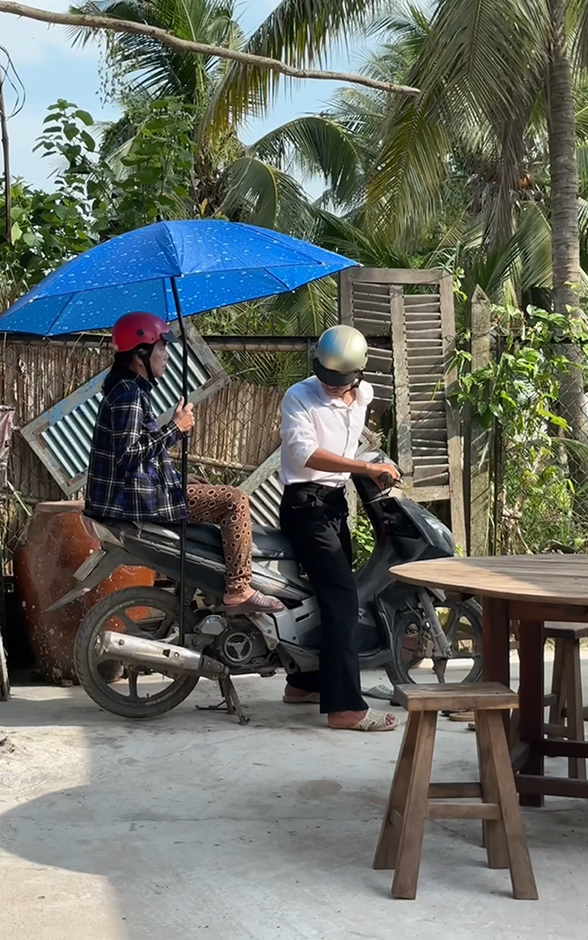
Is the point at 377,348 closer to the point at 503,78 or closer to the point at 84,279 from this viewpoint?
the point at 84,279

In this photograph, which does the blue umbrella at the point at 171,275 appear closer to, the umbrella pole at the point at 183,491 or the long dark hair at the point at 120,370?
the umbrella pole at the point at 183,491

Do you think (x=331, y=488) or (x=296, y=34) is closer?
(x=331, y=488)

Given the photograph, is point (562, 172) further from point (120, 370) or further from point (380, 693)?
point (120, 370)

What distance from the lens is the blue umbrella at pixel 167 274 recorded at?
5168 mm

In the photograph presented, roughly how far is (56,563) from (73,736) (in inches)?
51.5

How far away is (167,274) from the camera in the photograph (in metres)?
5.04

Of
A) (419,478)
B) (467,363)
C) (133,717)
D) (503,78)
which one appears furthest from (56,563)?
(503,78)

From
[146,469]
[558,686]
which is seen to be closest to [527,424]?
[558,686]

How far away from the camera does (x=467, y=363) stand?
7.66m

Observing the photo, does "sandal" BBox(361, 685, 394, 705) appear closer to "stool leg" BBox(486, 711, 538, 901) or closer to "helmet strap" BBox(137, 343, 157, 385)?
"helmet strap" BBox(137, 343, 157, 385)

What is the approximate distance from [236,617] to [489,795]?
7.33 feet

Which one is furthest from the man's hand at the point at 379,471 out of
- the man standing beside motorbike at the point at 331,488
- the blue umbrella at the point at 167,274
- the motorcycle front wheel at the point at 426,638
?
the blue umbrella at the point at 167,274

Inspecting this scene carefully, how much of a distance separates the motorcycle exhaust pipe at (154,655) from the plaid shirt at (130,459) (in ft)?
1.93

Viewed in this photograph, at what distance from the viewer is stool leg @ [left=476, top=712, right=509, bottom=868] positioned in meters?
3.60
